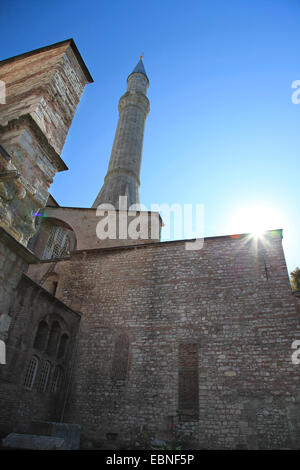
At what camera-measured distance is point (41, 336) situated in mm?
9000

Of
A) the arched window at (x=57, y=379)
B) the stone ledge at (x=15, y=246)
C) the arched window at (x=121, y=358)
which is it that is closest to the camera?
the stone ledge at (x=15, y=246)

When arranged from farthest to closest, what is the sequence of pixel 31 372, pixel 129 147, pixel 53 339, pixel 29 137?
1. pixel 129 147
2. pixel 53 339
3. pixel 31 372
4. pixel 29 137

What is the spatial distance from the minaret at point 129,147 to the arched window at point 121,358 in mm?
10817

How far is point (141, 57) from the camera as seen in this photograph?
31516mm

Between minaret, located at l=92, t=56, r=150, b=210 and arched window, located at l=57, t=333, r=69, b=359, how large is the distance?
10716 millimetres

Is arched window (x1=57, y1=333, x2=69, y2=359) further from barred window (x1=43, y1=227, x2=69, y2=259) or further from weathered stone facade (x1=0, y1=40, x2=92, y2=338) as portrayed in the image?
barred window (x1=43, y1=227, x2=69, y2=259)

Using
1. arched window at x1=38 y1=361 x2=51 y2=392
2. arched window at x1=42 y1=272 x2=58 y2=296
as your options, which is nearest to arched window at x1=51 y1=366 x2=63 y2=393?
arched window at x1=38 y1=361 x2=51 y2=392

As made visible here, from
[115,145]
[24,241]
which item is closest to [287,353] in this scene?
[24,241]

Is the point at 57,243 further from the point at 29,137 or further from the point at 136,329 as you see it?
the point at 29,137

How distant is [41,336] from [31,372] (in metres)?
1.04

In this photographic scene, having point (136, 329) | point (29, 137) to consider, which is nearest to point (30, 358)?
point (136, 329)

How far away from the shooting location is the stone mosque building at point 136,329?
552 centimetres

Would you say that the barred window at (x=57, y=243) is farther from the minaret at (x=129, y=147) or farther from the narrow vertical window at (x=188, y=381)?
the narrow vertical window at (x=188, y=381)

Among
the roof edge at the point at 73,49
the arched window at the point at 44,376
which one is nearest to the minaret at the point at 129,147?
the arched window at the point at 44,376
